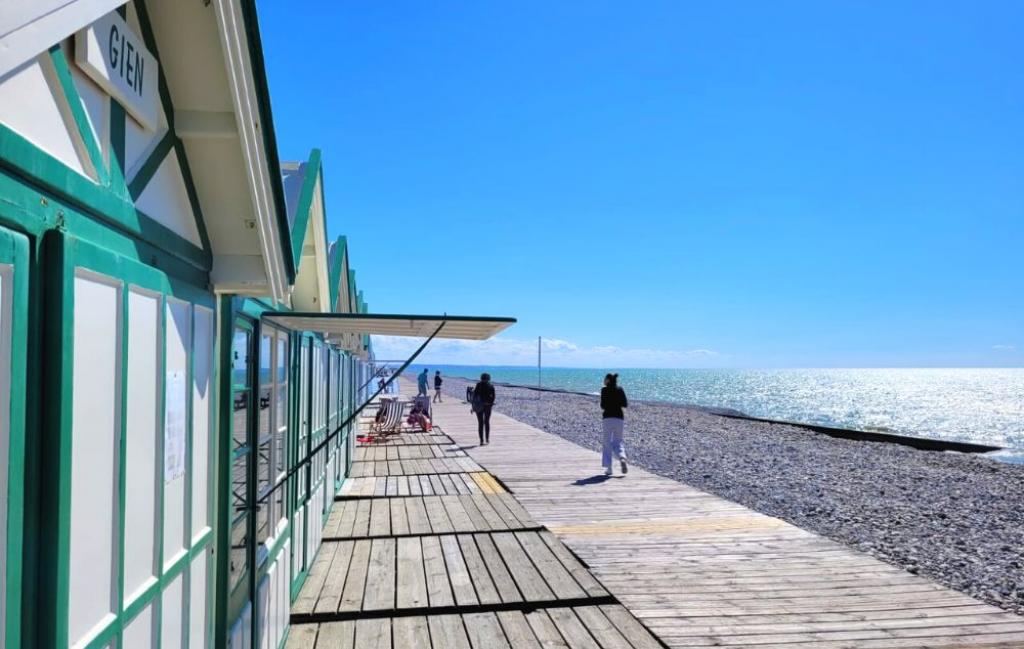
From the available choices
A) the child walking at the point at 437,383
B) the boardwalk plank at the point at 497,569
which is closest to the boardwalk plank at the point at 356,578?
the boardwalk plank at the point at 497,569

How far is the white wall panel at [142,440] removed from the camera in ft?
6.98

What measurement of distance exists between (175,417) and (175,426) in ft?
0.12

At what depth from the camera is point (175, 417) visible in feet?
8.29

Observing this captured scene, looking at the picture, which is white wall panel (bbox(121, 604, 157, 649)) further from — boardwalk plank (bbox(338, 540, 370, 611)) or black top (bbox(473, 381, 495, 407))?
black top (bbox(473, 381, 495, 407))

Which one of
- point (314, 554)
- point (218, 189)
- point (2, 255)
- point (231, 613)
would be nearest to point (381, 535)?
point (314, 554)

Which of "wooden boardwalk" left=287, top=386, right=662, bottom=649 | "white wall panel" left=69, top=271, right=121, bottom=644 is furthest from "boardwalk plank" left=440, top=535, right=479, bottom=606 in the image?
"white wall panel" left=69, top=271, right=121, bottom=644

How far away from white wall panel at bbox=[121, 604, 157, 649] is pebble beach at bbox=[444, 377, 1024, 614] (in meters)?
6.37

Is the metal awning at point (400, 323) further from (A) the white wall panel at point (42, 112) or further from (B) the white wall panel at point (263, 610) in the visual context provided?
(A) the white wall panel at point (42, 112)

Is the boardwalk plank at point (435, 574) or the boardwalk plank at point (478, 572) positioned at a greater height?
the boardwalk plank at point (478, 572)

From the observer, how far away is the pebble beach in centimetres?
719

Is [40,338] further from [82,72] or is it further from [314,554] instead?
[314,554]

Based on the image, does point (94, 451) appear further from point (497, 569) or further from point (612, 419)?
point (612, 419)

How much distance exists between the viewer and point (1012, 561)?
287 inches

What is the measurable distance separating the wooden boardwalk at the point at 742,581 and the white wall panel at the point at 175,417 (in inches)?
138
